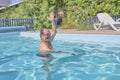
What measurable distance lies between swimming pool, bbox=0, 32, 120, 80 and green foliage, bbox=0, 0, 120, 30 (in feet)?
12.3

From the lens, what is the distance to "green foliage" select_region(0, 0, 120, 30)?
16.2 meters

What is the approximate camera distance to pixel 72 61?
26.0 feet

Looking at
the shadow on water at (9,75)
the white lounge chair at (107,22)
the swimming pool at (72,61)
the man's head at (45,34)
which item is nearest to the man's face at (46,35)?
the man's head at (45,34)

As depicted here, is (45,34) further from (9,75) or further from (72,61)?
(72,61)

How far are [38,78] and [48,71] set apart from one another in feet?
1.83

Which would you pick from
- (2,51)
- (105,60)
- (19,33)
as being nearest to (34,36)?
(19,33)

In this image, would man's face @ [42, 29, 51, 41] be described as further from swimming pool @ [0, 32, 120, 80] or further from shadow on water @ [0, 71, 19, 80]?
shadow on water @ [0, 71, 19, 80]

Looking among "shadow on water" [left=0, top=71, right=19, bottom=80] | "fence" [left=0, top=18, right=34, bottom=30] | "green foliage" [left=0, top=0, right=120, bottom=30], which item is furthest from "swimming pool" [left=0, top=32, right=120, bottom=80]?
"green foliage" [left=0, top=0, right=120, bottom=30]

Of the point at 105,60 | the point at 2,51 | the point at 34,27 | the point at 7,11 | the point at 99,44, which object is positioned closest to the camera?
the point at 105,60

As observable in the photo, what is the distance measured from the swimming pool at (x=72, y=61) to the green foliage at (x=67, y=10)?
3.76 metres

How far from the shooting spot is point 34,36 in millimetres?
13461

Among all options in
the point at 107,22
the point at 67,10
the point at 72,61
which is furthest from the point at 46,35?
the point at 67,10

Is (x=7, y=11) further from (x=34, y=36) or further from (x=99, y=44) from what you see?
(x=99, y=44)

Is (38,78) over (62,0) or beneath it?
beneath
